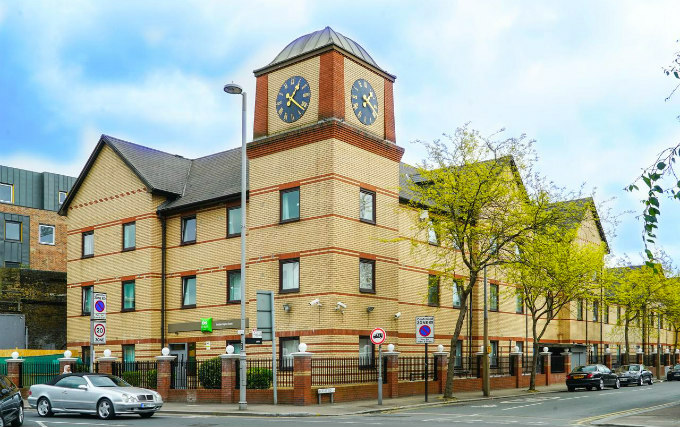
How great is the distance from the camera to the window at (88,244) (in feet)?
125

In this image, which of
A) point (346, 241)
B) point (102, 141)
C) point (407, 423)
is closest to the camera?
point (407, 423)

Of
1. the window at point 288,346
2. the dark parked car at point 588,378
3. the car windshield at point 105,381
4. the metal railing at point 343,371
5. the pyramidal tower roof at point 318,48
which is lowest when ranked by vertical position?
the dark parked car at point 588,378

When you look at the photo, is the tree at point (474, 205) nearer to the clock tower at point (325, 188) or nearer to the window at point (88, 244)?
the clock tower at point (325, 188)

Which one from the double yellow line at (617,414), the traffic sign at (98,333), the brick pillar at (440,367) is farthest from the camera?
the brick pillar at (440,367)

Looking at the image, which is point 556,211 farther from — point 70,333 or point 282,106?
point 70,333

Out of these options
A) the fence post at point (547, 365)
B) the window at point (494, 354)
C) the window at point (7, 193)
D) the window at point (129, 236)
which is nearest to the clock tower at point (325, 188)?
the window at point (129, 236)

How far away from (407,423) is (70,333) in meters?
24.5

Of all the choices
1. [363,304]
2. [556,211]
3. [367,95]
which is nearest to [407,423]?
[363,304]

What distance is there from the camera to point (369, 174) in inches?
1212

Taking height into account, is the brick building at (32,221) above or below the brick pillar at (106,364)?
above

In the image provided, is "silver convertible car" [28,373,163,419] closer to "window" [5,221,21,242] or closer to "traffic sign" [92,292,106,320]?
"traffic sign" [92,292,106,320]

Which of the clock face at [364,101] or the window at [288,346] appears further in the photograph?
the clock face at [364,101]

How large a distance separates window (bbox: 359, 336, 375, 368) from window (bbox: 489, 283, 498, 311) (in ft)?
38.5

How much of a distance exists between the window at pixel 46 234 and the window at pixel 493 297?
3692 centimetres
